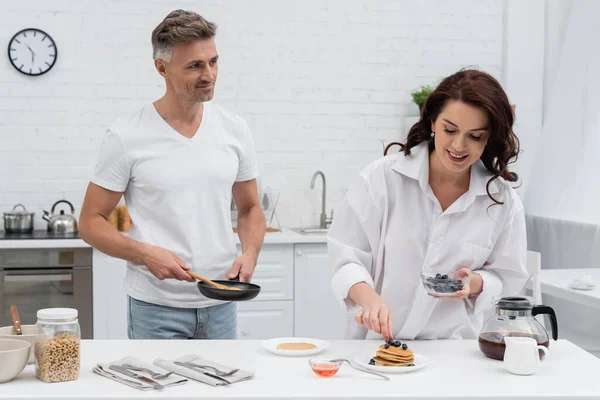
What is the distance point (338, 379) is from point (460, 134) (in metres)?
0.81

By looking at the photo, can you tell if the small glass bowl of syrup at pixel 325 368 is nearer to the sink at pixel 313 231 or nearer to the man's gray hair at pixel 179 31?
the man's gray hair at pixel 179 31

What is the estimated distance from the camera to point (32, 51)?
519cm

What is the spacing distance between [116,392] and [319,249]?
303 centimetres

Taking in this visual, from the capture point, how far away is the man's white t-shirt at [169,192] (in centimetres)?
267

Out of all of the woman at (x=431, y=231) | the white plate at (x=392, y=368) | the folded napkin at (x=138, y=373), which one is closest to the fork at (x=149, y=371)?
the folded napkin at (x=138, y=373)

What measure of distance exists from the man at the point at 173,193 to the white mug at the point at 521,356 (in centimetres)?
96

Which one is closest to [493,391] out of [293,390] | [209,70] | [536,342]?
[536,342]

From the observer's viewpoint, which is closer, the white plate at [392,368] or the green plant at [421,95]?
the white plate at [392,368]

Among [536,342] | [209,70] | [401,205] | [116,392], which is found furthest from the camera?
[209,70]

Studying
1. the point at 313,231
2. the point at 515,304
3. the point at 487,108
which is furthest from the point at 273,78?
the point at 515,304

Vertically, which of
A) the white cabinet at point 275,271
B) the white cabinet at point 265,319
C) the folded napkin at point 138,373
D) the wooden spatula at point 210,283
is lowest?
the white cabinet at point 265,319

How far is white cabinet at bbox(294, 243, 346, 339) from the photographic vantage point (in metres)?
4.91

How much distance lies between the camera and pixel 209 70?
2701 mm

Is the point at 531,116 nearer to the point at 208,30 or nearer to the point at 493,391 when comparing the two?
the point at 208,30
